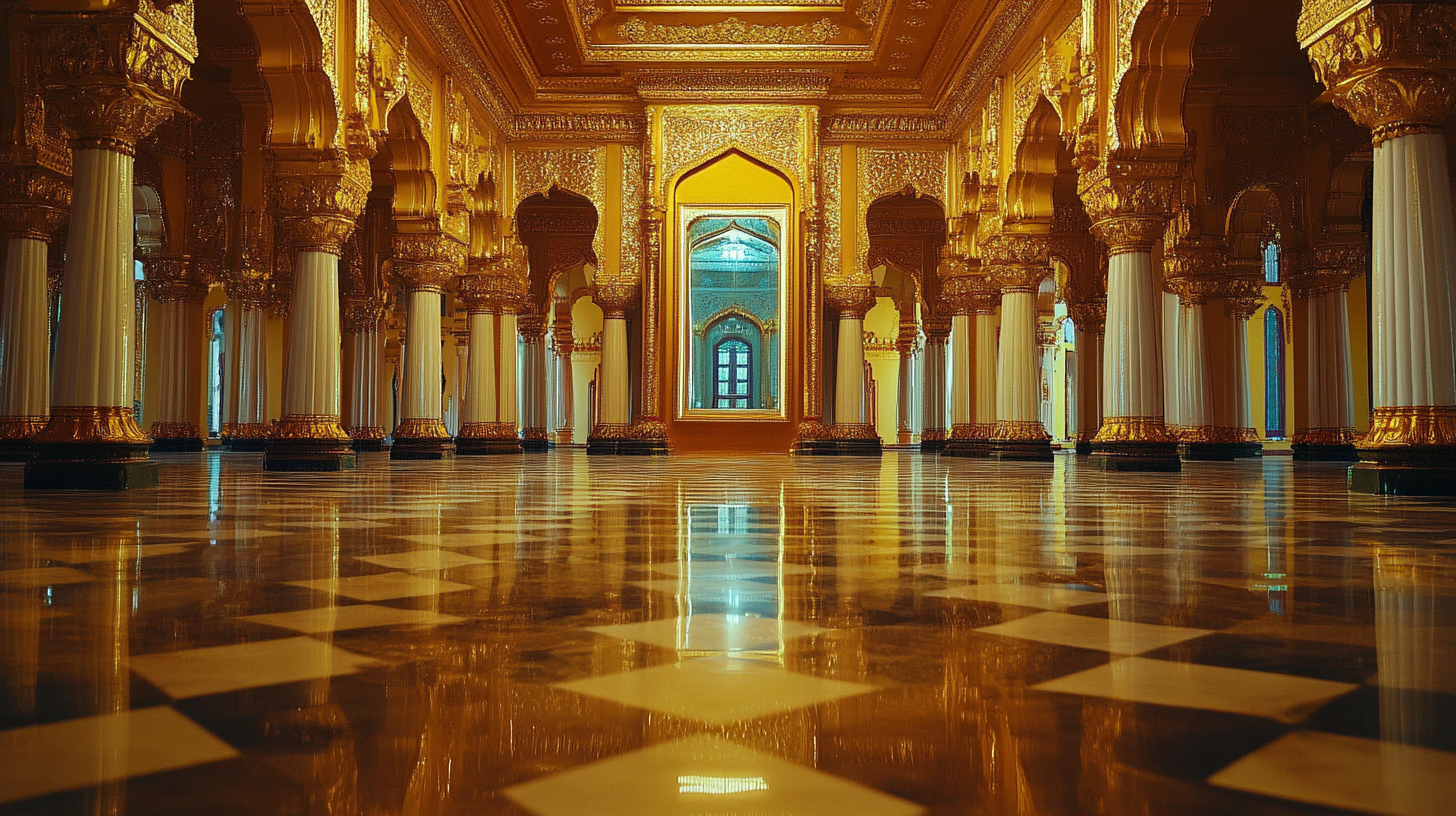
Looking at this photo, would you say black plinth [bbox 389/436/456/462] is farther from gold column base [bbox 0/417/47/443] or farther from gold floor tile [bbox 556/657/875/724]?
gold floor tile [bbox 556/657/875/724]

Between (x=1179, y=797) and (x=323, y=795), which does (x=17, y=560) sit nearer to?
(x=323, y=795)

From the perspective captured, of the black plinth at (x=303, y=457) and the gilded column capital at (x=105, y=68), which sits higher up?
the gilded column capital at (x=105, y=68)

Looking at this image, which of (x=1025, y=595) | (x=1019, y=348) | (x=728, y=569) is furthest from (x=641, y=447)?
(x=1025, y=595)

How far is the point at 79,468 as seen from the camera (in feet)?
18.3

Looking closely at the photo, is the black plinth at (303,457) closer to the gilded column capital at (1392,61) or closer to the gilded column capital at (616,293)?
the gilded column capital at (616,293)

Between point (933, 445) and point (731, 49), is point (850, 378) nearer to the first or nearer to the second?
point (933, 445)

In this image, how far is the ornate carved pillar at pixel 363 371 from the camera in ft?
59.9

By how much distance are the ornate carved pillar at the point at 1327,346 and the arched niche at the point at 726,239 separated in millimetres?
7410

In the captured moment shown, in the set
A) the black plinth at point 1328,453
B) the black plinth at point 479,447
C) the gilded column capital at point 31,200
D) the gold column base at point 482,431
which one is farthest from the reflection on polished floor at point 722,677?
the black plinth at point 1328,453

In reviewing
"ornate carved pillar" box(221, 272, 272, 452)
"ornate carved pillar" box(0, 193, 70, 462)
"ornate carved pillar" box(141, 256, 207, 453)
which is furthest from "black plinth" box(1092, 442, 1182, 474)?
"ornate carved pillar" box(141, 256, 207, 453)

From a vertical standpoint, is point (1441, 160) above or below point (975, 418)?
above

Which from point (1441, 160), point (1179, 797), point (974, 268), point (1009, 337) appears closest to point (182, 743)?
point (1179, 797)

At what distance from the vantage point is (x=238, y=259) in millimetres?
14312

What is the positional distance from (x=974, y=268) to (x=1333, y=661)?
13.8m
